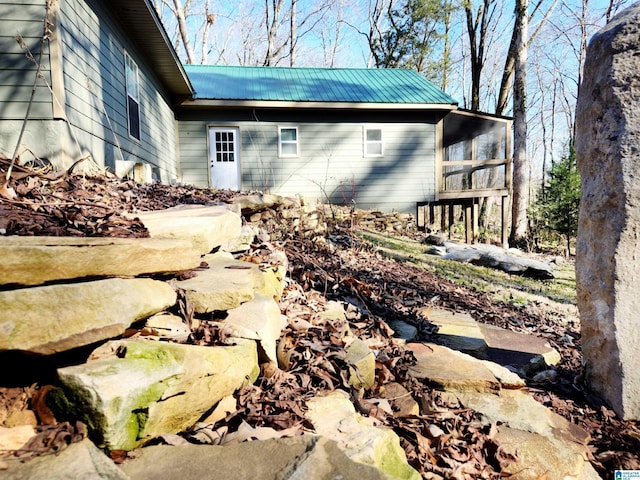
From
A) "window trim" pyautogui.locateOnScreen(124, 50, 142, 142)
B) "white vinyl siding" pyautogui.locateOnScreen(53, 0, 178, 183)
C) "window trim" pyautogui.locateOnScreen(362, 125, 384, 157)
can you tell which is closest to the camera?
"white vinyl siding" pyautogui.locateOnScreen(53, 0, 178, 183)

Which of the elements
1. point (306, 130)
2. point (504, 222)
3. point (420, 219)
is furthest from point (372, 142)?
point (504, 222)

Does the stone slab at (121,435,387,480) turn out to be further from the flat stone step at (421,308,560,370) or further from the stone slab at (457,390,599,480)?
the flat stone step at (421,308,560,370)

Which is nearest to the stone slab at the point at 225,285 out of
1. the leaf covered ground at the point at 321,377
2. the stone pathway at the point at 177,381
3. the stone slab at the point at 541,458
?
the stone pathway at the point at 177,381

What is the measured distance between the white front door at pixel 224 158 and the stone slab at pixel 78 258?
1077 centimetres

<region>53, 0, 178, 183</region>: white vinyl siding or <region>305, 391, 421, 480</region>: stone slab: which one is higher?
<region>53, 0, 178, 183</region>: white vinyl siding

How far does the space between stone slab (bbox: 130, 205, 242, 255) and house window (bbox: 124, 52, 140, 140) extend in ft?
19.0

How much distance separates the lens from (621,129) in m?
2.76

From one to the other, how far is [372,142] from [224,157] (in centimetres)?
498

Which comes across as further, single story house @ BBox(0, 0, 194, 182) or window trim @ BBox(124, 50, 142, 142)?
window trim @ BBox(124, 50, 142, 142)

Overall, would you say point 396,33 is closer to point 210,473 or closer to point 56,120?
point 56,120

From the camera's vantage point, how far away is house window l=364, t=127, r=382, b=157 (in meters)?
13.1

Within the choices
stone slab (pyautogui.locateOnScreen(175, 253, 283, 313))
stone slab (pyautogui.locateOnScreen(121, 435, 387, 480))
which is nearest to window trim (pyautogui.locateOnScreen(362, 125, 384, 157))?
stone slab (pyautogui.locateOnScreen(175, 253, 283, 313))

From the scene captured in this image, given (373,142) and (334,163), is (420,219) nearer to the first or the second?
(373,142)

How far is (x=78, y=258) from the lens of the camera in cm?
164
